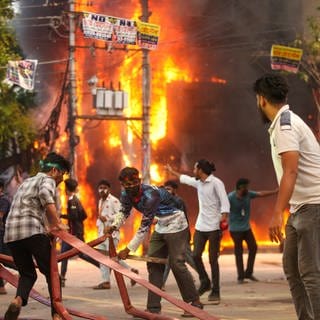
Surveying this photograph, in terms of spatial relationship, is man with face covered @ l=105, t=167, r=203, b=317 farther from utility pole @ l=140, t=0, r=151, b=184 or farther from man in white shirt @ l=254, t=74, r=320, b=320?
utility pole @ l=140, t=0, r=151, b=184

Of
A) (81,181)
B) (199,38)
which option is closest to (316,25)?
(199,38)

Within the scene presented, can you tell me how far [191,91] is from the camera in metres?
23.0

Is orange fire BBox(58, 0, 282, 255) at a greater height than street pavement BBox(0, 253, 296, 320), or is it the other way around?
orange fire BBox(58, 0, 282, 255)

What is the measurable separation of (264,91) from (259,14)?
59.2 feet

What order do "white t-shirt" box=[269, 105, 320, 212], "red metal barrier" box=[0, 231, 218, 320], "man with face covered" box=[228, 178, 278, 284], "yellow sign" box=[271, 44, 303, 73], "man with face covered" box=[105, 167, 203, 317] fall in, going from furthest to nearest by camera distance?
1. "yellow sign" box=[271, 44, 303, 73]
2. "man with face covered" box=[228, 178, 278, 284]
3. "man with face covered" box=[105, 167, 203, 317]
4. "red metal barrier" box=[0, 231, 218, 320]
5. "white t-shirt" box=[269, 105, 320, 212]

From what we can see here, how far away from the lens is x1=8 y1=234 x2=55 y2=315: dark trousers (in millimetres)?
7469

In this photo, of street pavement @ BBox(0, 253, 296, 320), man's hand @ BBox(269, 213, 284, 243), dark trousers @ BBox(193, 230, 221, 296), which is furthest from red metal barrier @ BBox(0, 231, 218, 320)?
dark trousers @ BBox(193, 230, 221, 296)

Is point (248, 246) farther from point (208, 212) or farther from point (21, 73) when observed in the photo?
point (21, 73)

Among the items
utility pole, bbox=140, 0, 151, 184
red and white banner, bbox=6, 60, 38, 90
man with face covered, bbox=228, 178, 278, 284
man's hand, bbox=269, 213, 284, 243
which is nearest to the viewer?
man's hand, bbox=269, 213, 284, 243

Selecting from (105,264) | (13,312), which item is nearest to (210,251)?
(105,264)

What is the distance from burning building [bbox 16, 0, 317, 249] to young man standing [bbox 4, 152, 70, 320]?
47.5 ft

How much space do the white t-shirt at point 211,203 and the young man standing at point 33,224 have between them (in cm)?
379

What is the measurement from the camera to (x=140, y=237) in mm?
8484

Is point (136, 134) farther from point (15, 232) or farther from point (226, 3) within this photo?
point (15, 232)
